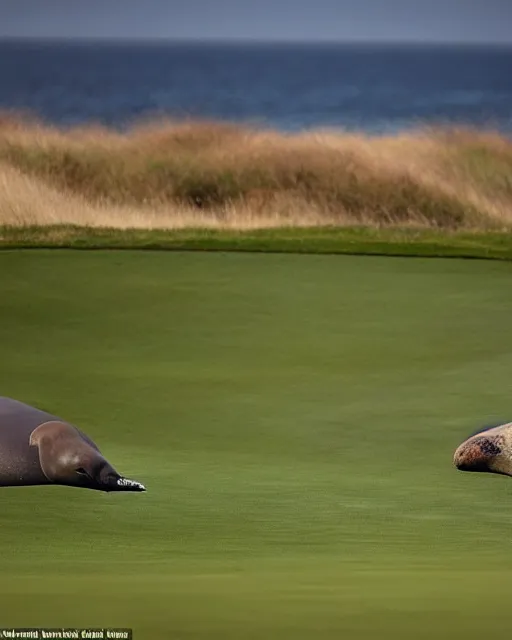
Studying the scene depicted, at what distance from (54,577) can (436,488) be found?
4.25 ft

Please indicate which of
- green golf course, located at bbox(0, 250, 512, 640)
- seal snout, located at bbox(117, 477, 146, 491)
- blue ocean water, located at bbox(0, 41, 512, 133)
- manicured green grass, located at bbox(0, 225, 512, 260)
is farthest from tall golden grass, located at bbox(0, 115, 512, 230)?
blue ocean water, located at bbox(0, 41, 512, 133)

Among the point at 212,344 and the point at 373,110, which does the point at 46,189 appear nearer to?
the point at 212,344

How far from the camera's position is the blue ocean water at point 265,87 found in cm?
3244

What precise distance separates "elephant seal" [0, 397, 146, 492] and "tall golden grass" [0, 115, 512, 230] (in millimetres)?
4462

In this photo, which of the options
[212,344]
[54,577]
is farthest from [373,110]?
[54,577]

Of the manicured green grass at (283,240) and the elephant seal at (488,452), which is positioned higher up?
the manicured green grass at (283,240)

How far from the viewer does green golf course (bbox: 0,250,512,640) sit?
3.15m

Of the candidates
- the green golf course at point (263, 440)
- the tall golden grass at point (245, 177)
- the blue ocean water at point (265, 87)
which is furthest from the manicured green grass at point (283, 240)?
the blue ocean water at point (265, 87)

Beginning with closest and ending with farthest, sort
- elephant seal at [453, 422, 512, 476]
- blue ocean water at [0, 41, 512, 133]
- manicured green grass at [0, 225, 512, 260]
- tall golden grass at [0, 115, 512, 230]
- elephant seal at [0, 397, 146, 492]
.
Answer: elephant seal at [0, 397, 146, 492], elephant seal at [453, 422, 512, 476], manicured green grass at [0, 225, 512, 260], tall golden grass at [0, 115, 512, 230], blue ocean water at [0, 41, 512, 133]

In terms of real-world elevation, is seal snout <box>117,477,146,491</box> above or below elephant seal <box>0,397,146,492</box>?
below

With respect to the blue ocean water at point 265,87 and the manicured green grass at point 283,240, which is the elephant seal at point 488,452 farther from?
the blue ocean water at point 265,87

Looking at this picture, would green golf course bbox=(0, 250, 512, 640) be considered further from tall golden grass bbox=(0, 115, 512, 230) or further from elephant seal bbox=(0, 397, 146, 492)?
tall golden grass bbox=(0, 115, 512, 230)

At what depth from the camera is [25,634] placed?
9.29 ft

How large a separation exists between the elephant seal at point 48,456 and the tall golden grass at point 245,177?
4.46m
